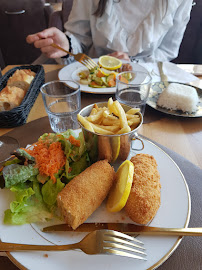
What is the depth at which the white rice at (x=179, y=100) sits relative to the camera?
126cm

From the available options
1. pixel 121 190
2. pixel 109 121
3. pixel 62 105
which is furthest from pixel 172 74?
pixel 121 190

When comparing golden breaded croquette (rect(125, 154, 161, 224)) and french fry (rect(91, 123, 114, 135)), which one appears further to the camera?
french fry (rect(91, 123, 114, 135))

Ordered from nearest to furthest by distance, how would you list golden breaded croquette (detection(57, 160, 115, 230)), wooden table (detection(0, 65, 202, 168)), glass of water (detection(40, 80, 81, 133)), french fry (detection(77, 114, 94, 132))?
golden breaded croquette (detection(57, 160, 115, 230)), french fry (detection(77, 114, 94, 132)), wooden table (detection(0, 65, 202, 168)), glass of water (detection(40, 80, 81, 133))

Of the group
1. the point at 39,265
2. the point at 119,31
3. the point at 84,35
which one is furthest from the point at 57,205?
the point at 84,35

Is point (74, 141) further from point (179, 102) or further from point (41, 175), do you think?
point (179, 102)

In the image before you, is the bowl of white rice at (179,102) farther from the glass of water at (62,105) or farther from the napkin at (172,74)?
the glass of water at (62,105)

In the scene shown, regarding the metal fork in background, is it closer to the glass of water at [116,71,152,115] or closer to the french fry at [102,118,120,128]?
the french fry at [102,118,120,128]

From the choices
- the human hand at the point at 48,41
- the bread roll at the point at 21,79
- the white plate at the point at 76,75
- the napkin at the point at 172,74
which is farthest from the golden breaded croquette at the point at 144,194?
the human hand at the point at 48,41

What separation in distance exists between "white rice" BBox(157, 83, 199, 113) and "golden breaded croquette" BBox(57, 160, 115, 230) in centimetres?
69

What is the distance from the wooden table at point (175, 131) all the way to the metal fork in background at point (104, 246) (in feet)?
1.83

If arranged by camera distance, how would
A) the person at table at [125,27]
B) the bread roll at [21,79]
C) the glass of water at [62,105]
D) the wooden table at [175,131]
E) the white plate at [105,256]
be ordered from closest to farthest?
1. the white plate at [105,256]
2. the wooden table at [175,131]
3. the glass of water at [62,105]
4. the bread roll at [21,79]
5. the person at table at [125,27]

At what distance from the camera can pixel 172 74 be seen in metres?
1.74

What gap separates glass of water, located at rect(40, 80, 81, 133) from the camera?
3.83 feet

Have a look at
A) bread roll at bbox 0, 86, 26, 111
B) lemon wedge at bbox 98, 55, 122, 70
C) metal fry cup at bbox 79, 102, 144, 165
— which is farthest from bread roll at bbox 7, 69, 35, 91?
metal fry cup at bbox 79, 102, 144, 165
